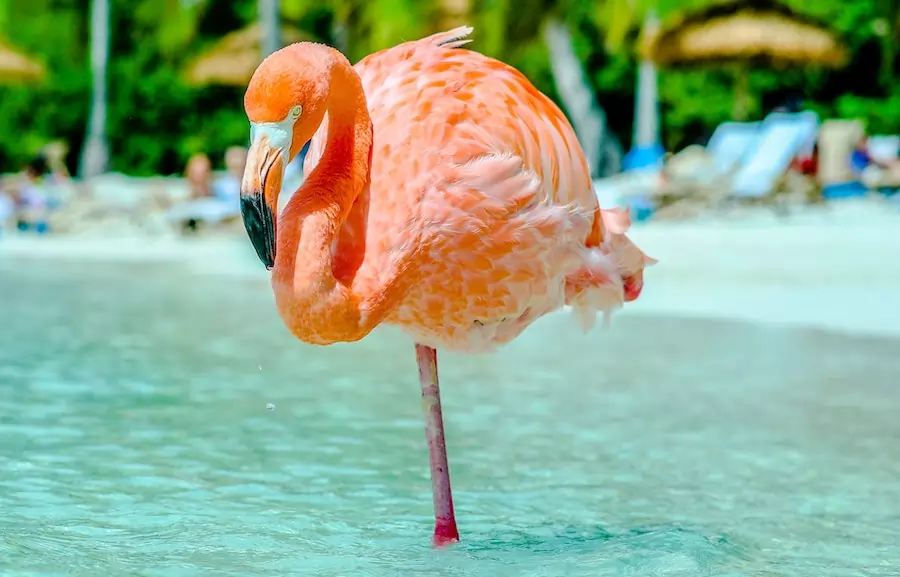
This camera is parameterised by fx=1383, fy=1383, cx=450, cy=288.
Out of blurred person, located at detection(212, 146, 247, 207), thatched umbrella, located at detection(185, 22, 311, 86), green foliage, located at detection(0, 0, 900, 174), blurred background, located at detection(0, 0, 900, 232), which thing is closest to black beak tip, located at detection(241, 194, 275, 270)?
blurred background, located at detection(0, 0, 900, 232)

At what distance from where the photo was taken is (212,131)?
24844 mm

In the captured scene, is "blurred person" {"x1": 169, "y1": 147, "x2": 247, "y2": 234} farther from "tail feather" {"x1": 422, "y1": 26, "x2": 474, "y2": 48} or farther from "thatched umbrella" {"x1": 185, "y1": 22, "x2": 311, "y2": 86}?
"tail feather" {"x1": 422, "y1": 26, "x2": 474, "y2": 48}

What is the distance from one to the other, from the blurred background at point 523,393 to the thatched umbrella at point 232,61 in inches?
116

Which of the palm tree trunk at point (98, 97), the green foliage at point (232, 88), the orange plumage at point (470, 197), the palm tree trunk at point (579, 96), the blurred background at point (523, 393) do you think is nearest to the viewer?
the orange plumage at point (470, 197)

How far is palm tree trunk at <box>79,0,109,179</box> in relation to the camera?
75.1 ft

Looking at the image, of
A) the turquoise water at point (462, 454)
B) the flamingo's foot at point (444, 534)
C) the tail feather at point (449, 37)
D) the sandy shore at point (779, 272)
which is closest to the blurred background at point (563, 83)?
the sandy shore at point (779, 272)

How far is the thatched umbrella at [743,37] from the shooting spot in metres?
17.5

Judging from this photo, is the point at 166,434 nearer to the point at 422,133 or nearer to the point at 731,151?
the point at 422,133

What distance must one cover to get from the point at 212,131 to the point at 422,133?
70.4 feet

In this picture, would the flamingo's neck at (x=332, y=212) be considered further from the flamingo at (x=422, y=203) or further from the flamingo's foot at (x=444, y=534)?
the flamingo's foot at (x=444, y=534)

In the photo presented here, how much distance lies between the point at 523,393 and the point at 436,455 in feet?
8.75

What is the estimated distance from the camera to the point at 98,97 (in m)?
23.0

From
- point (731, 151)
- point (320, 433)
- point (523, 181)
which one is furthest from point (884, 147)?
point (523, 181)

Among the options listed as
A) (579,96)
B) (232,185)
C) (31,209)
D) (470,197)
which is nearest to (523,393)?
(470,197)
